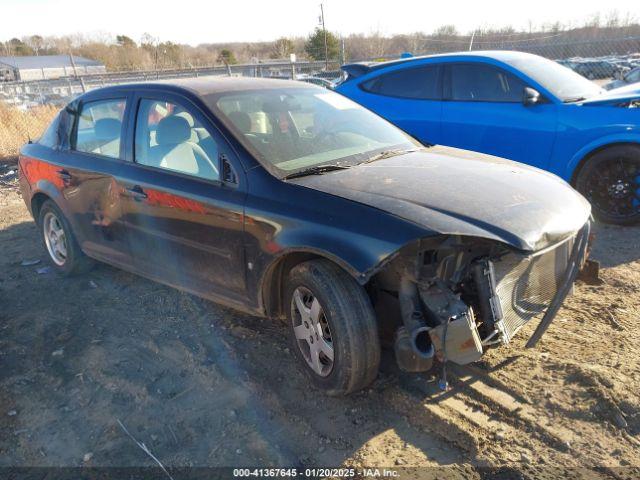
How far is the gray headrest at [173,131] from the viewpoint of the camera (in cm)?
341

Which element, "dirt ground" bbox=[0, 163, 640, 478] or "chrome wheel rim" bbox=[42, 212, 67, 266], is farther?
"chrome wheel rim" bbox=[42, 212, 67, 266]

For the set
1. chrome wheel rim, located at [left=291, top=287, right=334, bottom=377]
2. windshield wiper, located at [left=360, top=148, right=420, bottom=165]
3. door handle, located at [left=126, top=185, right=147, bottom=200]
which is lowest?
chrome wheel rim, located at [left=291, top=287, right=334, bottom=377]

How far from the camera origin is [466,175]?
3006 mm

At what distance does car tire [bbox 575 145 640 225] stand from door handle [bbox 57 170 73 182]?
489cm

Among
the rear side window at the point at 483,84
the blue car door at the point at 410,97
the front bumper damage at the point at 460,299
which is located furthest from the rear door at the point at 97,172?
the rear side window at the point at 483,84

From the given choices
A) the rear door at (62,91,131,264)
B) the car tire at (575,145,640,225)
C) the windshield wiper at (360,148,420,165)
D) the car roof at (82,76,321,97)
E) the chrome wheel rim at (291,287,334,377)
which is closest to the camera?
the chrome wheel rim at (291,287,334,377)

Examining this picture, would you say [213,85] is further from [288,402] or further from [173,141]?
[288,402]

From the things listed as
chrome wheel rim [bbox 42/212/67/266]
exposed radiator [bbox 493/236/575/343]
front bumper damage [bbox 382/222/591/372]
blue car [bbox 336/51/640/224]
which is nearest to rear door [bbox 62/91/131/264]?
chrome wheel rim [bbox 42/212/67/266]

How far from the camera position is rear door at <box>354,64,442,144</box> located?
19.9 ft

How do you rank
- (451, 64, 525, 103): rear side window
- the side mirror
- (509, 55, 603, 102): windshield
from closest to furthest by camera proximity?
the side mirror < (509, 55, 603, 102): windshield < (451, 64, 525, 103): rear side window

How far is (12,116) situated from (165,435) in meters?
12.2

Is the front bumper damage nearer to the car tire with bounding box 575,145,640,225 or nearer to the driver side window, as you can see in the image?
Answer: the driver side window

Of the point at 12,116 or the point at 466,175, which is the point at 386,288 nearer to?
the point at 466,175

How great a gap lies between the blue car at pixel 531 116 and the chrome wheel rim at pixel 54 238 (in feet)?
11.9
